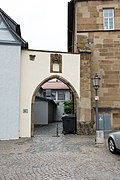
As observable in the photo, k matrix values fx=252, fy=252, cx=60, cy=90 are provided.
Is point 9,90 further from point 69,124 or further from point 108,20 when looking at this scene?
point 108,20

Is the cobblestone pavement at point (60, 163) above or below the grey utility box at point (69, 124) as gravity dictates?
below

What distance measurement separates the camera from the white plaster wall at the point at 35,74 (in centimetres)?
1563

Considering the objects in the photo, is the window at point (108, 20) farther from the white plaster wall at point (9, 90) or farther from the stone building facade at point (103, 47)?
the white plaster wall at point (9, 90)

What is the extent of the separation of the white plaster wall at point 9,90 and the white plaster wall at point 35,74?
2.16 feet

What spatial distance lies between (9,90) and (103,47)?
759 centimetres

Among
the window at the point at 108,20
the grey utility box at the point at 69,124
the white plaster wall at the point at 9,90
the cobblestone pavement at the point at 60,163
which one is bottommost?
the cobblestone pavement at the point at 60,163

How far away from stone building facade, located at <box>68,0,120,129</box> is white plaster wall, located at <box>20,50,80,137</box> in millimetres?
915

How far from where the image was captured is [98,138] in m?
12.3

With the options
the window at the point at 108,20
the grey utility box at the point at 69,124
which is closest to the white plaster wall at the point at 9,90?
the grey utility box at the point at 69,124

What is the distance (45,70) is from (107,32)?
220 inches

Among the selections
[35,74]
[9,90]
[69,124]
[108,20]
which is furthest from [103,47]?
[9,90]

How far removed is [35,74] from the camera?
639 inches

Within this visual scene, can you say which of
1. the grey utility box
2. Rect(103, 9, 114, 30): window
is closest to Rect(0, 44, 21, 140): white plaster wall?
the grey utility box

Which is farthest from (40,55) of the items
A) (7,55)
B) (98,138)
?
(98,138)
